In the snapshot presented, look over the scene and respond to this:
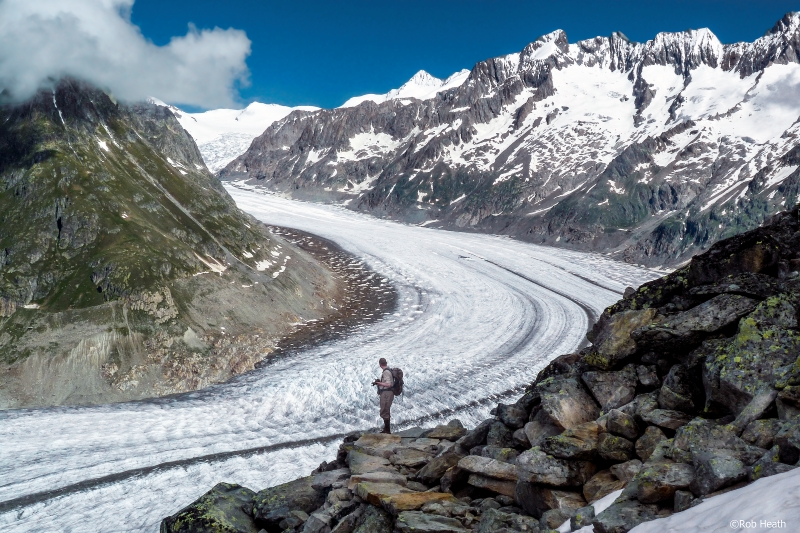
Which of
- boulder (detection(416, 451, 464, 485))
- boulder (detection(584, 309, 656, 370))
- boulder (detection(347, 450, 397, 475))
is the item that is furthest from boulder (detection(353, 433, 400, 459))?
boulder (detection(584, 309, 656, 370))

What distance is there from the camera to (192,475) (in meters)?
15.5

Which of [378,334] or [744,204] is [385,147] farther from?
[378,334]

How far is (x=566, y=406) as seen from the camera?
845cm

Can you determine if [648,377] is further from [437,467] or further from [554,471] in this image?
[437,467]

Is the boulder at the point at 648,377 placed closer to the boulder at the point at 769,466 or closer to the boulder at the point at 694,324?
the boulder at the point at 694,324

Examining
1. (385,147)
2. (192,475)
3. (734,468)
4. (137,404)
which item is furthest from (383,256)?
(385,147)

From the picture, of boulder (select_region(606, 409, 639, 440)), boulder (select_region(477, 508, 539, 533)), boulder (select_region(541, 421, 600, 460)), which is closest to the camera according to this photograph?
boulder (select_region(477, 508, 539, 533))

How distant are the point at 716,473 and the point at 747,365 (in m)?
2.23

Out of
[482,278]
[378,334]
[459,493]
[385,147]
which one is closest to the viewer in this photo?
[459,493]

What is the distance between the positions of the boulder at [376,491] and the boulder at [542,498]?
1.86m

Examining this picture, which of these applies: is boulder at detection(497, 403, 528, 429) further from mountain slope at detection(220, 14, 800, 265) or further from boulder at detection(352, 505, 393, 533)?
mountain slope at detection(220, 14, 800, 265)

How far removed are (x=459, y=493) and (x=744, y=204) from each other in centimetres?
6698

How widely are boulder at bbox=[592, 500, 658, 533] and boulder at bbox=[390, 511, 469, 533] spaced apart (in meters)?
2.12

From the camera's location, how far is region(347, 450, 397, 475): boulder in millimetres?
9594
